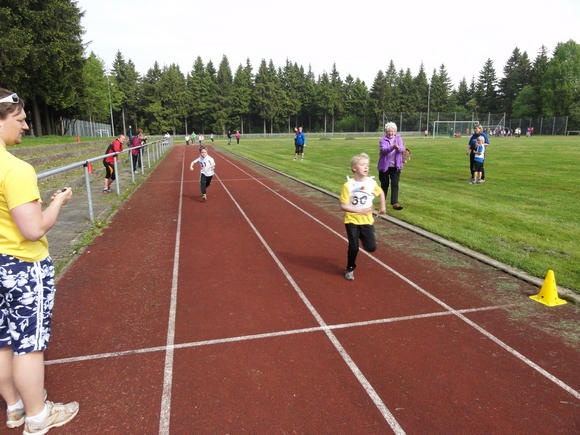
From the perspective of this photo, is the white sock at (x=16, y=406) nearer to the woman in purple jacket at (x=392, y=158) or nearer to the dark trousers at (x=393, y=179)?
the woman in purple jacket at (x=392, y=158)

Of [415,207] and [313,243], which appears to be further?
[415,207]

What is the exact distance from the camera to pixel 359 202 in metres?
5.35

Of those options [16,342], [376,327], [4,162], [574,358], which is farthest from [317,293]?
[4,162]

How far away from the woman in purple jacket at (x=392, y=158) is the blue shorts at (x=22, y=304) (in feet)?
27.0

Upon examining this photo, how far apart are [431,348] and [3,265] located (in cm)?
367

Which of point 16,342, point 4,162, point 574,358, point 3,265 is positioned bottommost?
point 574,358

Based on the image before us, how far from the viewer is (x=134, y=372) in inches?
137

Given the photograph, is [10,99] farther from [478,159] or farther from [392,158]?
[478,159]

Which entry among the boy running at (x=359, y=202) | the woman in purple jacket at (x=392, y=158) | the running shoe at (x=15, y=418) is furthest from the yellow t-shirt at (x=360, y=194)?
the woman in purple jacket at (x=392, y=158)

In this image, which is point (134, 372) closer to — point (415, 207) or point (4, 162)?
point (4, 162)

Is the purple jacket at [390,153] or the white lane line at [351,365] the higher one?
the purple jacket at [390,153]

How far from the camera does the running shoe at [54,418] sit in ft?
8.89

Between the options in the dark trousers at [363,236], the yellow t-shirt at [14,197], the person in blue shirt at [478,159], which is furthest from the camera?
the person in blue shirt at [478,159]

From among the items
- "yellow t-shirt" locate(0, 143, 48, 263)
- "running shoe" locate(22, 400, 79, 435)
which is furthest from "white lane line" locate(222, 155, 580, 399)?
"yellow t-shirt" locate(0, 143, 48, 263)
